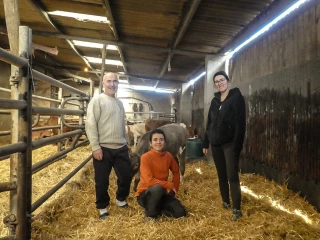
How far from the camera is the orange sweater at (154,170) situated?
3.61m

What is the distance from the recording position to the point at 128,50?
32.0 feet

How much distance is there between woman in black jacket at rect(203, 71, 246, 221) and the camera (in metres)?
3.38

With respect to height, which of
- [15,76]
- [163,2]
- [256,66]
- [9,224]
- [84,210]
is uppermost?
[163,2]

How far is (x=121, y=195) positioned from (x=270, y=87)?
356 centimetres

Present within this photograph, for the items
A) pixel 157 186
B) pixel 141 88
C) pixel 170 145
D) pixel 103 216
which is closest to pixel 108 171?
pixel 103 216

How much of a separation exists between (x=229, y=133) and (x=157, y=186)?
3.60 ft

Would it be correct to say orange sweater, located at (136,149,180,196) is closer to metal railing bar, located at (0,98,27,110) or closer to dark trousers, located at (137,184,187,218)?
dark trousers, located at (137,184,187,218)

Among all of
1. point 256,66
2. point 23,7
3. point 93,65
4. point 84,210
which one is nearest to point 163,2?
point 256,66

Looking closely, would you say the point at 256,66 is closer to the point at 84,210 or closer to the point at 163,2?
the point at 163,2

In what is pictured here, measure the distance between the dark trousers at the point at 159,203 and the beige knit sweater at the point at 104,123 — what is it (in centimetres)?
73

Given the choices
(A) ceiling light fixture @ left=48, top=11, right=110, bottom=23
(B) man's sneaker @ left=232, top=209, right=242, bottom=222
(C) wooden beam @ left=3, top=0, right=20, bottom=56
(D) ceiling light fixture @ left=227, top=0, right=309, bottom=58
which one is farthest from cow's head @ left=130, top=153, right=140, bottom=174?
(A) ceiling light fixture @ left=48, top=11, right=110, bottom=23

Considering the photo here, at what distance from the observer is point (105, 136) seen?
360 centimetres

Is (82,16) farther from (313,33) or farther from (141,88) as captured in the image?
(141,88)

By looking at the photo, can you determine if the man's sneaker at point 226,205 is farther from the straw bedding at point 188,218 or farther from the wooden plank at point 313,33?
the wooden plank at point 313,33
